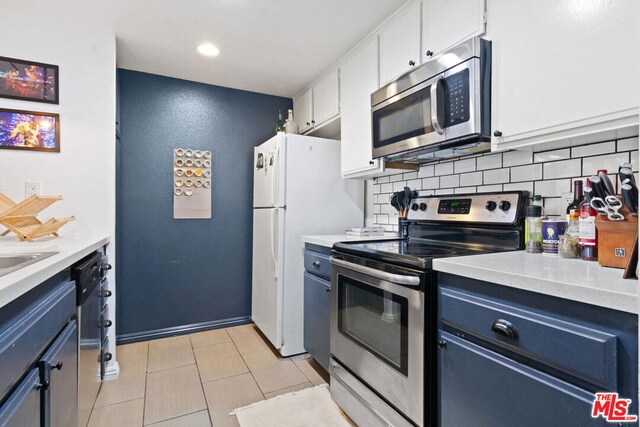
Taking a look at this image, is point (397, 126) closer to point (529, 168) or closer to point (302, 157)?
point (529, 168)

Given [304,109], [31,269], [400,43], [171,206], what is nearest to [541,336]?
[31,269]

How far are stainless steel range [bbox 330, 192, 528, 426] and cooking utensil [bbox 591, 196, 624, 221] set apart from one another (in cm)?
48

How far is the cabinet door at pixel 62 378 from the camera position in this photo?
3.36 feet

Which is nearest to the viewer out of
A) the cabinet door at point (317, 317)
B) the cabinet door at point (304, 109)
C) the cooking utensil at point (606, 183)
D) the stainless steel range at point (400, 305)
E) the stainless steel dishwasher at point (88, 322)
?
the cooking utensil at point (606, 183)

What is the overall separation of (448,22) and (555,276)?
50.9 inches

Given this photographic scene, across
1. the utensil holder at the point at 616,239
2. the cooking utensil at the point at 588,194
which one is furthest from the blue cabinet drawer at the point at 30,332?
the cooking utensil at the point at 588,194

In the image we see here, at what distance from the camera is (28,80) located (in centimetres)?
203

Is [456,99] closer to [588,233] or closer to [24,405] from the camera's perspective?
[588,233]

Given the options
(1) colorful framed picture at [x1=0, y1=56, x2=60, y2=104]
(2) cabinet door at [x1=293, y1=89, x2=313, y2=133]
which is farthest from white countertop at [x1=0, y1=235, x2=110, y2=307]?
(2) cabinet door at [x1=293, y1=89, x2=313, y2=133]

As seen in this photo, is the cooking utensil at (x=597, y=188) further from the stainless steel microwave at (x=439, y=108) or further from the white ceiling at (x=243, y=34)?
the white ceiling at (x=243, y=34)

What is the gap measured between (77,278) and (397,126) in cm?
171

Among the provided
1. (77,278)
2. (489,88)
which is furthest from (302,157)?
(77,278)

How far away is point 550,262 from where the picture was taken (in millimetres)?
1193

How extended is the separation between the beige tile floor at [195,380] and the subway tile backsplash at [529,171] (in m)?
1.50
